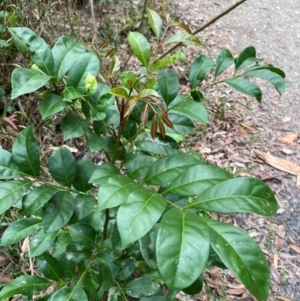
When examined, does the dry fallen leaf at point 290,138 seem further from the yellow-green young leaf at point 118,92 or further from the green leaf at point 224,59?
the yellow-green young leaf at point 118,92

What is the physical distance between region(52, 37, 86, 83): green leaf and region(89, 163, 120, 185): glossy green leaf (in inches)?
8.9

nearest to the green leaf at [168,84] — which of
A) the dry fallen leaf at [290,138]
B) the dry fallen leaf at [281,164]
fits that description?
the dry fallen leaf at [281,164]

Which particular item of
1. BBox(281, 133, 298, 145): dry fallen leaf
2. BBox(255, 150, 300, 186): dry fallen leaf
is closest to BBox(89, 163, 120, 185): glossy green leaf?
BBox(255, 150, 300, 186): dry fallen leaf

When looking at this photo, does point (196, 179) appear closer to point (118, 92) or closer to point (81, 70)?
point (118, 92)

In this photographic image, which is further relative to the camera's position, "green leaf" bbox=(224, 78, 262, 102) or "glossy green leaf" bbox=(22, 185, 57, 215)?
"green leaf" bbox=(224, 78, 262, 102)

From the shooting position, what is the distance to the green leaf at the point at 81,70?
2.93ft

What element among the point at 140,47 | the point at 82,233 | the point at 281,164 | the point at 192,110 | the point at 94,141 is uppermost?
the point at 140,47

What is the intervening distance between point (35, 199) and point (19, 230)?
0.23 metres

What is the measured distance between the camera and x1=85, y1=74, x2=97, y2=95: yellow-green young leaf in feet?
2.89

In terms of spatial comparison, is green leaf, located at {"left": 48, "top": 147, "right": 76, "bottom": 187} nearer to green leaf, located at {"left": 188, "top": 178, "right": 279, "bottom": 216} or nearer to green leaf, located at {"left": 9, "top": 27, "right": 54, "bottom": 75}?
green leaf, located at {"left": 9, "top": 27, "right": 54, "bottom": 75}

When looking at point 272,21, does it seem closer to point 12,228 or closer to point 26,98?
point 26,98

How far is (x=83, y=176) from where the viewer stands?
995mm

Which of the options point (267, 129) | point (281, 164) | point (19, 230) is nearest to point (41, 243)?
point (19, 230)

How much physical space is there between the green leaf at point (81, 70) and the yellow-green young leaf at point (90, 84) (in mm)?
18
